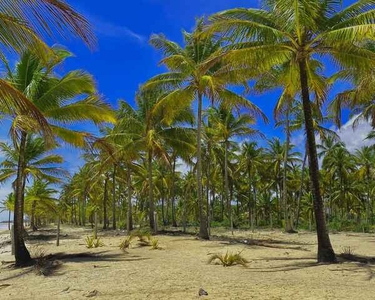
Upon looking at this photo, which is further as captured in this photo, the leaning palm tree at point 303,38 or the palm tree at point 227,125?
the palm tree at point 227,125

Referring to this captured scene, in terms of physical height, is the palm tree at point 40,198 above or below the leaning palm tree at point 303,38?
below

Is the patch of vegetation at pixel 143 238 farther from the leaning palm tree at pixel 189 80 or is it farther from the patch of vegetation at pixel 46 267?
the patch of vegetation at pixel 46 267

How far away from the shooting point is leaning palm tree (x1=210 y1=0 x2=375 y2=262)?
12.2 meters

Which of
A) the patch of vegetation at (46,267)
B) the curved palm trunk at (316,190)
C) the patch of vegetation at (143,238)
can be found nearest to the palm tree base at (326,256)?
the curved palm trunk at (316,190)

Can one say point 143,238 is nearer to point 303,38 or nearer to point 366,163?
point 303,38

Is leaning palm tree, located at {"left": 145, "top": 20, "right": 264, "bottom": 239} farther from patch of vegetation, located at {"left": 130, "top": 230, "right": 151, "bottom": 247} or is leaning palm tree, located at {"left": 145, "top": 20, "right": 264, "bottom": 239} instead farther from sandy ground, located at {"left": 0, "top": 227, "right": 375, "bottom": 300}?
sandy ground, located at {"left": 0, "top": 227, "right": 375, "bottom": 300}

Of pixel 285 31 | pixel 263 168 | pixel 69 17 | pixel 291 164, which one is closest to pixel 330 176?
pixel 291 164

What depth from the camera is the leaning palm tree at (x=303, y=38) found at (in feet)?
40.0

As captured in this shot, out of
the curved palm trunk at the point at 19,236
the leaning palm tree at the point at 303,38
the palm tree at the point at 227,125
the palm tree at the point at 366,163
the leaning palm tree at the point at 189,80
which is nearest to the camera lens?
the leaning palm tree at the point at 303,38

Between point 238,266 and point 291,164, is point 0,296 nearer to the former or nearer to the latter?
point 238,266

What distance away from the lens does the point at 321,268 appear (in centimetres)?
1130

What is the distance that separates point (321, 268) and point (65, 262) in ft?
26.6

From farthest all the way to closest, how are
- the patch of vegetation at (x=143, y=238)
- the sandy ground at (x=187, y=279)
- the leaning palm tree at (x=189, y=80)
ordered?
1. the leaning palm tree at (x=189, y=80)
2. the patch of vegetation at (x=143, y=238)
3. the sandy ground at (x=187, y=279)

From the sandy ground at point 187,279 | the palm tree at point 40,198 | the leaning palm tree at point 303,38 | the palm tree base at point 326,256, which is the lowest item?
the sandy ground at point 187,279
